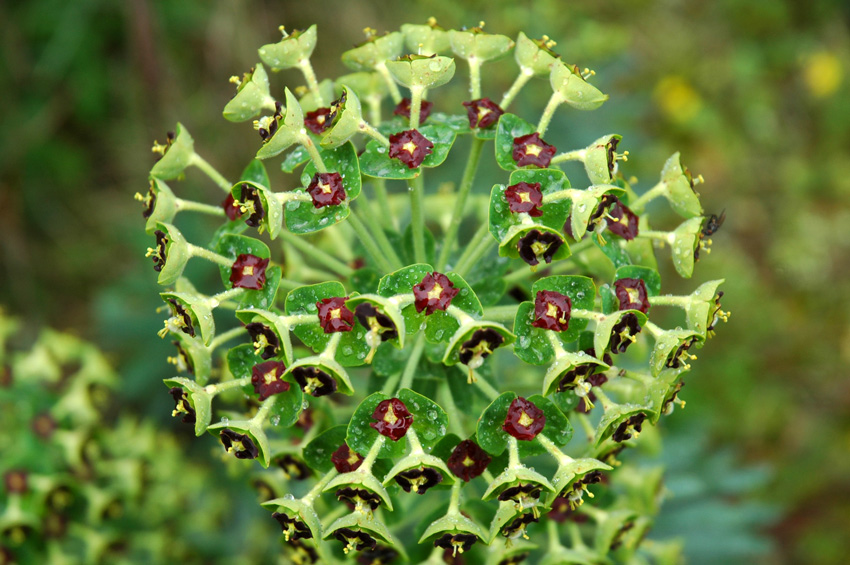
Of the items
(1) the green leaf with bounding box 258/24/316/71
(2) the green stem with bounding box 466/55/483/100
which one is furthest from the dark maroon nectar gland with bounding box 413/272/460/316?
(1) the green leaf with bounding box 258/24/316/71

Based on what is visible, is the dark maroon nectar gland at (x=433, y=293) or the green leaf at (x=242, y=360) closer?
the dark maroon nectar gland at (x=433, y=293)

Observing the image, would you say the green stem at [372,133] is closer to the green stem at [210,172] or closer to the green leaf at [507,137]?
the green leaf at [507,137]

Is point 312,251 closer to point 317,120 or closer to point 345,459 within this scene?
point 317,120

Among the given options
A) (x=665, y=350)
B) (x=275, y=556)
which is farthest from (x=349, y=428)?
(x=275, y=556)

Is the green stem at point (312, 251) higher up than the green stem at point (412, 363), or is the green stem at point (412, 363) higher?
the green stem at point (312, 251)

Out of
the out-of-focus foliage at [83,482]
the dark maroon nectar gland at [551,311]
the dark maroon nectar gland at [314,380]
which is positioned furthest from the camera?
the out-of-focus foliage at [83,482]

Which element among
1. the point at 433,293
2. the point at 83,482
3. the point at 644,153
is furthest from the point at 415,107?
the point at 644,153

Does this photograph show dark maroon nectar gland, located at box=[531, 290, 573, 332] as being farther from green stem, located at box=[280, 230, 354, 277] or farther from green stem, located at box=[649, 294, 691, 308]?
green stem, located at box=[280, 230, 354, 277]

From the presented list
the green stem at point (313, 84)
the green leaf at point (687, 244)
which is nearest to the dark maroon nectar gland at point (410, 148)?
the green stem at point (313, 84)
